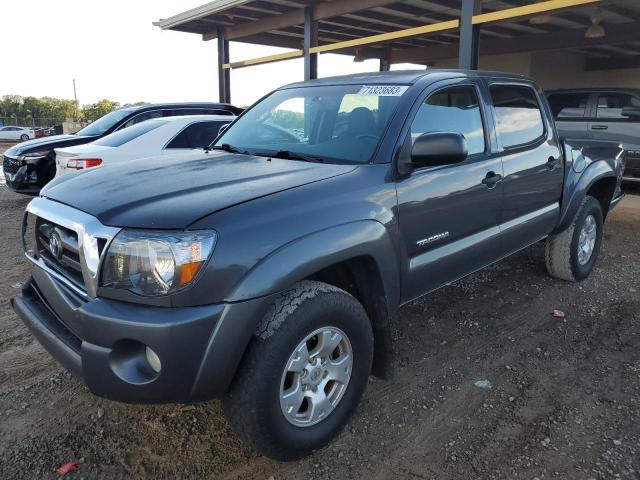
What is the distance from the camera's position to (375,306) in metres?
2.72

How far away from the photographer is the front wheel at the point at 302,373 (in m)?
2.16

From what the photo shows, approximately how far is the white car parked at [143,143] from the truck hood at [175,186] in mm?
3689

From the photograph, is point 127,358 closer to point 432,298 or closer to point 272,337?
point 272,337

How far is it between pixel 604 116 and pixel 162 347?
31.4 ft

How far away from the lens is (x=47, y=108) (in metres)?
63.8

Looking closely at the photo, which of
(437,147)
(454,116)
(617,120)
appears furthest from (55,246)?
(617,120)

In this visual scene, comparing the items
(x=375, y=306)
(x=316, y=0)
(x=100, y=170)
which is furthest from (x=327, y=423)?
(x=316, y=0)

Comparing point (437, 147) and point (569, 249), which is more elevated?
point (437, 147)

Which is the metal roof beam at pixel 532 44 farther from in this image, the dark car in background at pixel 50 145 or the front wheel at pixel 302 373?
the front wheel at pixel 302 373

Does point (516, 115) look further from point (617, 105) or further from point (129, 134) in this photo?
point (617, 105)

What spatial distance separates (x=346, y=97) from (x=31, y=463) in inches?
104

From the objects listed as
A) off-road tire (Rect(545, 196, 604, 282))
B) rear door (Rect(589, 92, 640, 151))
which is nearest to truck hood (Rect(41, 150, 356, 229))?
off-road tire (Rect(545, 196, 604, 282))

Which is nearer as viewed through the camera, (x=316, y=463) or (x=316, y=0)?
(x=316, y=463)

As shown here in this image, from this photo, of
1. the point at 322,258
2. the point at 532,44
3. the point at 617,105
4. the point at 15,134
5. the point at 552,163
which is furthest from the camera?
the point at 15,134
